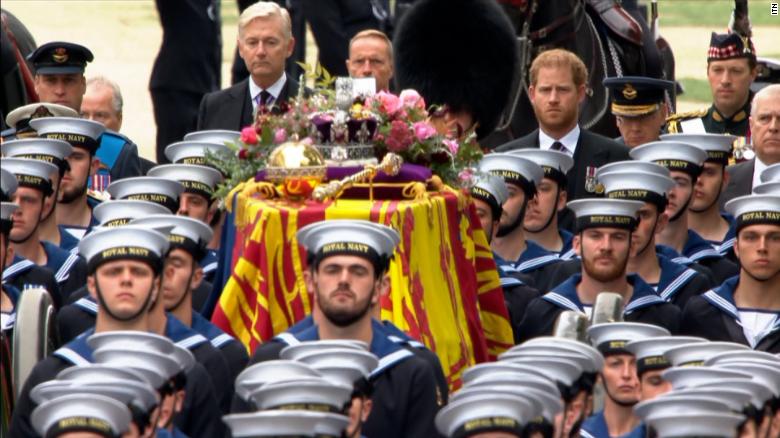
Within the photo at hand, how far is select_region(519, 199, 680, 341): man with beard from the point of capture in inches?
448

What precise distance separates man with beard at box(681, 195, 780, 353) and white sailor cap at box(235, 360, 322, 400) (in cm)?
293

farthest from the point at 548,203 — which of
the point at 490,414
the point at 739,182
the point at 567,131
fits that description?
the point at 490,414

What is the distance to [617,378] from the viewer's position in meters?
10.2

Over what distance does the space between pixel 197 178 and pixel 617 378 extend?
2.55 m

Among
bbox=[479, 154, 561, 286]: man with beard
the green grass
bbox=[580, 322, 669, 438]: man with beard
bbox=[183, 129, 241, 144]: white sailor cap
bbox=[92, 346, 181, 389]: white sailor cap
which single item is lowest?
bbox=[580, 322, 669, 438]: man with beard

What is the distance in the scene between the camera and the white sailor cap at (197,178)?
11.8 metres

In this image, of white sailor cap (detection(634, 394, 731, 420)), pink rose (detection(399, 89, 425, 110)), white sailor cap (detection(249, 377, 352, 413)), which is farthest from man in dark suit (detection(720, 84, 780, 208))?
white sailor cap (detection(249, 377, 352, 413))

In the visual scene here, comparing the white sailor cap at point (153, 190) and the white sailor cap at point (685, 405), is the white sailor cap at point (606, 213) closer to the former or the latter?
the white sailor cap at point (153, 190)

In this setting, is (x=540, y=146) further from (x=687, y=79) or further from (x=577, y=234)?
(x=687, y=79)

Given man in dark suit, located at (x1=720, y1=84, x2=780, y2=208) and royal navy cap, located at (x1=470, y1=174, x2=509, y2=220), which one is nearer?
royal navy cap, located at (x1=470, y1=174, x2=509, y2=220)

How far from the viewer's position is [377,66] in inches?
564

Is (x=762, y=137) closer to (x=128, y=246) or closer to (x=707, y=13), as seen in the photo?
(x=128, y=246)

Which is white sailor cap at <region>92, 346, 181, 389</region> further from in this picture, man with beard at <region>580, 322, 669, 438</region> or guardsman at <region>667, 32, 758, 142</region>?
guardsman at <region>667, 32, 758, 142</region>

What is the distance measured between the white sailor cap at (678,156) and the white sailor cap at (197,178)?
218 cm
